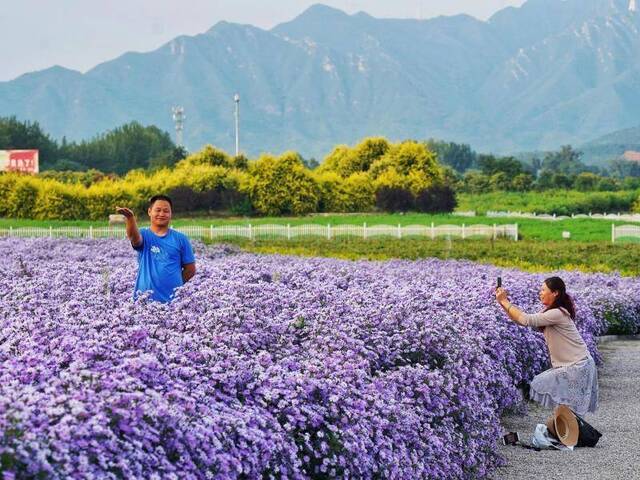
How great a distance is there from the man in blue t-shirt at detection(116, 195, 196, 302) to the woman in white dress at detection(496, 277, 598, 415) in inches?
113

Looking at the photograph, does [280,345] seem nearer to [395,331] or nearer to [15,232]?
[395,331]

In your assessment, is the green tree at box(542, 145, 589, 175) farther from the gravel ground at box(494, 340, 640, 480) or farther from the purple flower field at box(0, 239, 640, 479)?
the purple flower field at box(0, 239, 640, 479)

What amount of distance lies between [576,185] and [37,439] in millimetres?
96624

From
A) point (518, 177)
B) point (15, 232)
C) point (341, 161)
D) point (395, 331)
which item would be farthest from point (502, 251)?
point (518, 177)

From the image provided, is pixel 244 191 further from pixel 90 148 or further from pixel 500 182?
pixel 90 148

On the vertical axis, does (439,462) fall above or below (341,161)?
below

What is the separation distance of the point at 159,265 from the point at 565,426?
12.6ft

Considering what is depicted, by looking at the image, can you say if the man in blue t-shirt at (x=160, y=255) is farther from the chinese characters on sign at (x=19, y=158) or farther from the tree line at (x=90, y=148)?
the tree line at (x=90, y=148)

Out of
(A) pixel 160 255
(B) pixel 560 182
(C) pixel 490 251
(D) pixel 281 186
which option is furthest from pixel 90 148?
(A) pixel 160 255

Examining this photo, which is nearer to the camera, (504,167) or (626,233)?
(626,233)

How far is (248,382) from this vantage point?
594 centimetres

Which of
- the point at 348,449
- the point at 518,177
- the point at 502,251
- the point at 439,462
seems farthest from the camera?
the point at 518,177

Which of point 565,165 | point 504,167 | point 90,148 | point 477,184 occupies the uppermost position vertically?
point 565,165

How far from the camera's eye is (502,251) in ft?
94.8
